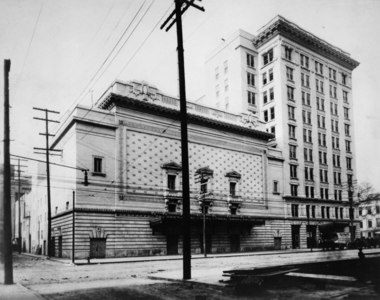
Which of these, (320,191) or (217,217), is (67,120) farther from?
(320,191)

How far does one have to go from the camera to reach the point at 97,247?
36094mm

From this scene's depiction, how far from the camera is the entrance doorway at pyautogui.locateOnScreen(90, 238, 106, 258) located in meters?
35.8

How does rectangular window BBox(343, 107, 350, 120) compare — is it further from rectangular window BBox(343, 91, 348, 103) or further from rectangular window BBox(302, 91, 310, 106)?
rectangular window BBox(302, 91, 310, 106)

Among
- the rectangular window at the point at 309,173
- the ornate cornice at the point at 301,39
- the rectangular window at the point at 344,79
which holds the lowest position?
the rectangular window at the point at 309,173

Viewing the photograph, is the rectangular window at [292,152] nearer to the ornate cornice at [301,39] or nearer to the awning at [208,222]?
the awning at [208,222]

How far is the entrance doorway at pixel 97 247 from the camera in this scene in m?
Result: 35.8

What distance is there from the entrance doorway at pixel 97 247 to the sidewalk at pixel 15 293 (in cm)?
2259

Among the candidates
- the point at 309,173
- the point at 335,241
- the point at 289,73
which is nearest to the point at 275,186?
the point at 309,173

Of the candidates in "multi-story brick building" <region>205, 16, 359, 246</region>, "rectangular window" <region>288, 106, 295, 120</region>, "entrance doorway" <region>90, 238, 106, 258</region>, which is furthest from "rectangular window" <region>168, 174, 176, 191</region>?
"rectangular window" <region>288, 106, 295, 120</region>

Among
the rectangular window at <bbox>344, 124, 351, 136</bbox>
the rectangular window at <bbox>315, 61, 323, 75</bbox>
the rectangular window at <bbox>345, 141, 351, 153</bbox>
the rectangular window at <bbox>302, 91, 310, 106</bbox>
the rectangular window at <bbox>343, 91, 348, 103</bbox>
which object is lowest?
the rectangular window at <bbox>345, 141, 351, 153</bbox>

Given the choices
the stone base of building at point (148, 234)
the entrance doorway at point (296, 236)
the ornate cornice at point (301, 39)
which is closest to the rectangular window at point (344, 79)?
the ornate cornice at point (301, 39)

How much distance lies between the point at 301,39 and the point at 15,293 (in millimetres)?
58469

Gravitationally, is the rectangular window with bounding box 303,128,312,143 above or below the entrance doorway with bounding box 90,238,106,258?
above

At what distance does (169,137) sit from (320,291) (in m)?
32.1
